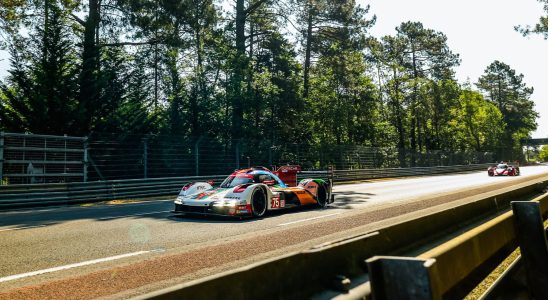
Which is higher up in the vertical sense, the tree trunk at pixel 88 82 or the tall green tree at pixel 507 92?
the tall green tree at pixel 507 92

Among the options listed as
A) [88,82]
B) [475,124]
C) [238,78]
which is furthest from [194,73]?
[475,124]

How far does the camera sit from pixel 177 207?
31.8 ft

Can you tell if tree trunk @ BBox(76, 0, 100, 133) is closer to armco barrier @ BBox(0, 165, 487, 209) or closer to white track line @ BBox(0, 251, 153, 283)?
armco barrier @ BBox(0, 165, 487, 209)

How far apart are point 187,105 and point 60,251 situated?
21567 millimetres

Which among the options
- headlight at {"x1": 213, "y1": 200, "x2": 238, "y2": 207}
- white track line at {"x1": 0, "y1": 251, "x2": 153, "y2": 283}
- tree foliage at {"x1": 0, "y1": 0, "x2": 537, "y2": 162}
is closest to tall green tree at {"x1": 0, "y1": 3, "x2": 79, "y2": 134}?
tree foliage at {"x1": 0, "y1": 0, "x2": 537, "y2": 162}

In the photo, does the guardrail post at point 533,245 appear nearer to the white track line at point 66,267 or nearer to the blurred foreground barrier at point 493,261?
the blurred foreground barrier at point 493,261

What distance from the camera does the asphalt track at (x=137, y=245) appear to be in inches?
173

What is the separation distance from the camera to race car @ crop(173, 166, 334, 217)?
9203 millimetres

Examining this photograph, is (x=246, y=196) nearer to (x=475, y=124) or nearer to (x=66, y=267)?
(x=66, y=267)

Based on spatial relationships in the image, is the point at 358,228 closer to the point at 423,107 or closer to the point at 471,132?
the point at 423,107

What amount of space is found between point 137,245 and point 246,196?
3364 mm

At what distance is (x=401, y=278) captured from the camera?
1931 millimetres

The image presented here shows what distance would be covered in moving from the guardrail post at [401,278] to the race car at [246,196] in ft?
23.5

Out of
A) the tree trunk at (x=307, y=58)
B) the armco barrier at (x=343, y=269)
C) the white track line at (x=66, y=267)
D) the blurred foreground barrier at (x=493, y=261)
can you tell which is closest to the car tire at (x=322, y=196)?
the white track line at (x=66, y=267)
